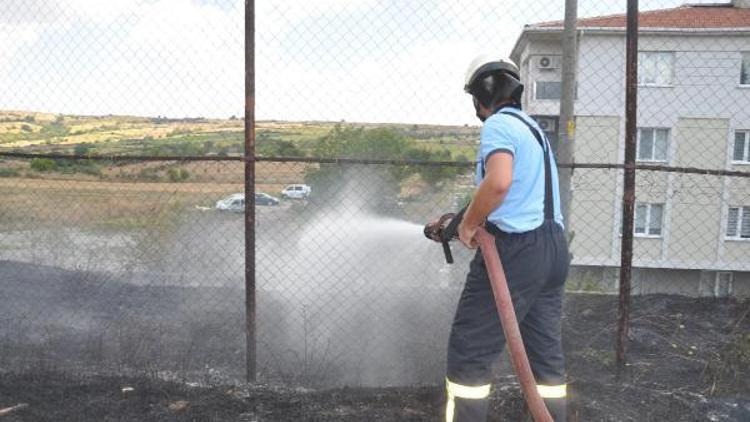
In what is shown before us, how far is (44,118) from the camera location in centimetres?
483

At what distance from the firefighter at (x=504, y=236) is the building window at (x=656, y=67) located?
2589cm

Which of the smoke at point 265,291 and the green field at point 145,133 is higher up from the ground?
the green field at point 145,133

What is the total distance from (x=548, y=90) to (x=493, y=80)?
82.7 feet

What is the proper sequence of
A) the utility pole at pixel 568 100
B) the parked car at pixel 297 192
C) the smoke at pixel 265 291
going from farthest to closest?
the utility pole at pixel 568 100
the parked car at pixel 297 192
the smoke at pixel 265 291

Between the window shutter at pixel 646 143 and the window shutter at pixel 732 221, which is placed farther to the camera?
the window shutter at pixel 732 221

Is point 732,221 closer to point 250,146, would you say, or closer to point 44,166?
point 250,146

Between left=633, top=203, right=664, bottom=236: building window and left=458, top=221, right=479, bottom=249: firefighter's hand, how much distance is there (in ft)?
87.1

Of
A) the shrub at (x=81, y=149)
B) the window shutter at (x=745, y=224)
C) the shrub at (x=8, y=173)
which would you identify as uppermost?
the shrub at (x=81, y=149)

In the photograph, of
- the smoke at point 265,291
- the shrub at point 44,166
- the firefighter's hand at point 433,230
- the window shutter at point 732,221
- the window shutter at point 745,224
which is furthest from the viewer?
the window shutter at point 745,224

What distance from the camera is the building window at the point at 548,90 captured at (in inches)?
1048

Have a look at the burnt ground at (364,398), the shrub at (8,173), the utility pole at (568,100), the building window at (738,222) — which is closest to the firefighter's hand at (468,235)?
the burnt ground at (364,398)

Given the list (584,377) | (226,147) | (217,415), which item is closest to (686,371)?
(584,377)

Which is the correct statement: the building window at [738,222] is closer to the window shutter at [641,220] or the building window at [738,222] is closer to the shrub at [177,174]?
the window shutter at [641,220]

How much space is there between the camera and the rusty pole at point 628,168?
427 cm
